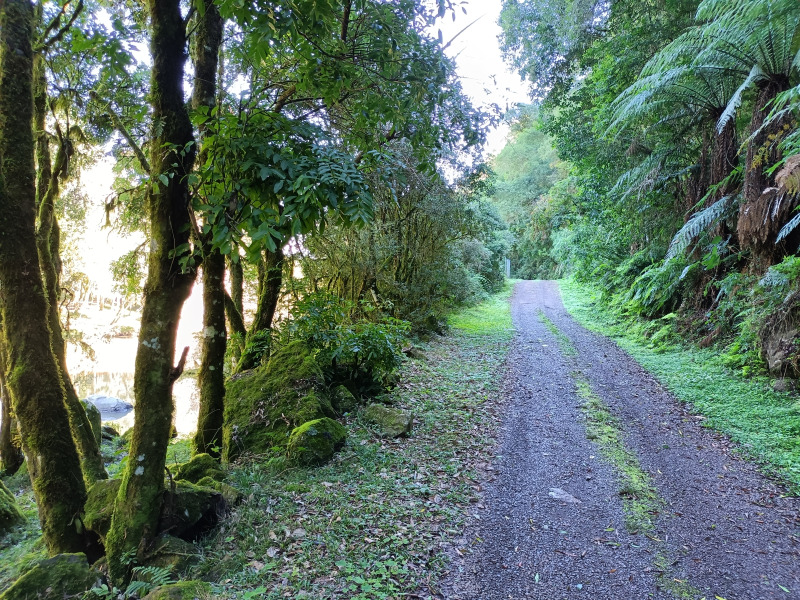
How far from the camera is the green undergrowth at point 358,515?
3377mm

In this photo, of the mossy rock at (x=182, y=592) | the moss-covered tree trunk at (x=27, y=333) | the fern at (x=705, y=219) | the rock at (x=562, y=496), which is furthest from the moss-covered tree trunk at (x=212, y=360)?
the fern at (x=705, y=219)

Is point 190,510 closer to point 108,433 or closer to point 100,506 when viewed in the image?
point 100,506

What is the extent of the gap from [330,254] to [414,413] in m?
4.91

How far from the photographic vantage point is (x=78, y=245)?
32.8 feet

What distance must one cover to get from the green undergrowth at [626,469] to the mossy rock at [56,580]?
4.24 meters

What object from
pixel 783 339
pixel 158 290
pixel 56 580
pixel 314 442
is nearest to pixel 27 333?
pixel 158 290

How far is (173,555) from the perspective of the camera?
3525 millimetres

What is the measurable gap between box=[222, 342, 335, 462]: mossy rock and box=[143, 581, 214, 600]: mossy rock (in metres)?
2.58

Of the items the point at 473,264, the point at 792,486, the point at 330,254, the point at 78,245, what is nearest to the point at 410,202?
the point at 330,254

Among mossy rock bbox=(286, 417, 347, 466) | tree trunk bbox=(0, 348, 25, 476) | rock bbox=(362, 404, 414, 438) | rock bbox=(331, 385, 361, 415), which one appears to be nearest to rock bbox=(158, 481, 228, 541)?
mossy rock bbox=(286, 417, 347, 466)

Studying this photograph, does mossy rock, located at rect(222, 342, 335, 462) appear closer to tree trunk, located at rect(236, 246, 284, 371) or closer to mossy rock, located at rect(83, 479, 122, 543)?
tree trunk, located at rect(236, 246, 284, 371)

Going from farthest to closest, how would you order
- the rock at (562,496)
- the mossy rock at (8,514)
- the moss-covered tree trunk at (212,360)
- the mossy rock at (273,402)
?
the mossy rock at (273,402) → the mossy rock at (8,514) → the moss-covered tree trunk at (212,360) → the rock at (562,496)

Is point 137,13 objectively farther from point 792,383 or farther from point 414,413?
point 792,383

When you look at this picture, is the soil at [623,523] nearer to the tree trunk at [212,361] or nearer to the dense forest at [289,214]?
the dense forest at [289,214]
